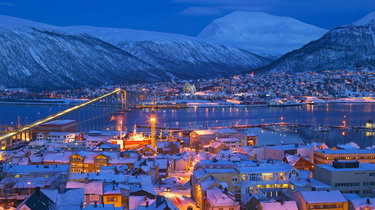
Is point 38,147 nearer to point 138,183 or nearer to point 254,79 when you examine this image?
point 138,183

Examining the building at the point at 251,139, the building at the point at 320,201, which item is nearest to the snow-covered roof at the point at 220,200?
the building at the point at 320,201

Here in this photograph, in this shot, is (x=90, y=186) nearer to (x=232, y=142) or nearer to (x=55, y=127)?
(x=232, y=142)

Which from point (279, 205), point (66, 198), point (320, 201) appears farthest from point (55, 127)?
point (320, 201)

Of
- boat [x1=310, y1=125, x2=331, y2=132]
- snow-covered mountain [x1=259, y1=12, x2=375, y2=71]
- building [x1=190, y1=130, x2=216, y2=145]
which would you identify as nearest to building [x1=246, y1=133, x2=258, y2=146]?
building [x1=190, y1=130, x2=216, y2=145]

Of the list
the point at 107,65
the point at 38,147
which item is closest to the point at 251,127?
the point at 38,147

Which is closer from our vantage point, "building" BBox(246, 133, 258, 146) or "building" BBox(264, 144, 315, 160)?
"building" BBox(264, 144, 315, 160)

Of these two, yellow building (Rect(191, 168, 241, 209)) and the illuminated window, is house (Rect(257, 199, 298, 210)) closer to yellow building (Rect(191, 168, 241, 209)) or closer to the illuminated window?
yellow building (Rect(191, 168, 241, 209))
